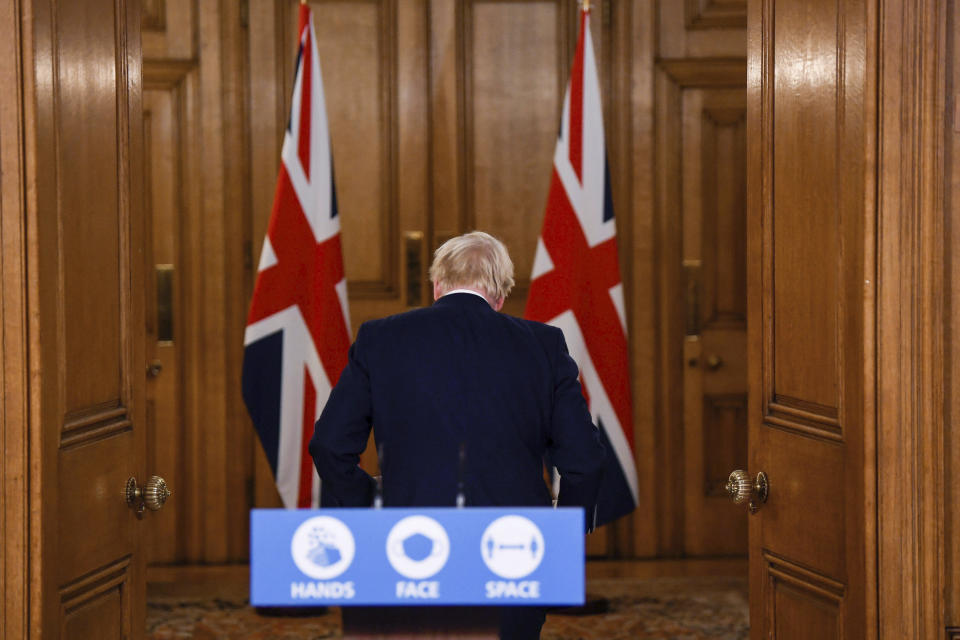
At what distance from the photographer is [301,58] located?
4082mm

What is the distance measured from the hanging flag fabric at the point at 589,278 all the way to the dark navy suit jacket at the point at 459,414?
5.21ft

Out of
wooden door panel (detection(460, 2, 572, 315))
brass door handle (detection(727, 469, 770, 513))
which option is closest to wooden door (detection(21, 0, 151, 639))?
brass door handle (detection(727, 469, 770, 513))

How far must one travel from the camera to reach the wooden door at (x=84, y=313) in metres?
2.01

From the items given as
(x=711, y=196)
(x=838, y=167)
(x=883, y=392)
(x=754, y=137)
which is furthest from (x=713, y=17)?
(x=883, y=392)

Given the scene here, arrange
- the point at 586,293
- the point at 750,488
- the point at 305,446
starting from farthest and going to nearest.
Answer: the point at 586,293
the point at 305,446
the point at 750,488

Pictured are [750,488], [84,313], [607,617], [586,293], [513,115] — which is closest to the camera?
[84,313]

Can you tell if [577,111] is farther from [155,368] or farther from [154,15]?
[155,368]

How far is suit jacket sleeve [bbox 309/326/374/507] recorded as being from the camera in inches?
93.3

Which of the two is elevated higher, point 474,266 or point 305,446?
point 474,266

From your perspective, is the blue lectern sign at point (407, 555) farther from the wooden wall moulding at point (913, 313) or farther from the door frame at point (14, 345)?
the wooden wall moulding at point (913, 313)

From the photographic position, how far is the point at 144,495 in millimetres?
2393

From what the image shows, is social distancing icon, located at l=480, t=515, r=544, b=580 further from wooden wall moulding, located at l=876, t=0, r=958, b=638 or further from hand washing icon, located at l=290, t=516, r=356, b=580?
wooden wall moulding, located at l=876, t=0, r=958, b=638

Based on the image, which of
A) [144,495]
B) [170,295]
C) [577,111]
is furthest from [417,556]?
[170,295]

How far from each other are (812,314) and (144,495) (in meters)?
1.47
